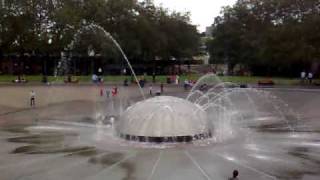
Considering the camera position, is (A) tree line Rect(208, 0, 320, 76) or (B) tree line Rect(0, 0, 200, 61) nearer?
(A) tree line Rect(208, 0, 320, 76)

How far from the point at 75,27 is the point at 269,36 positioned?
990 inches

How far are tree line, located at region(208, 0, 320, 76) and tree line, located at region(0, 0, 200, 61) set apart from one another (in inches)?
476

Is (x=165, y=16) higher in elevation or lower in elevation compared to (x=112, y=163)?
Answer: higher

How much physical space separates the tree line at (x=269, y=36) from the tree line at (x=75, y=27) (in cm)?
1208

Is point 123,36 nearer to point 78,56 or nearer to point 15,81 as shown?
point 78,56

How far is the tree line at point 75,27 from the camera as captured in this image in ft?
230

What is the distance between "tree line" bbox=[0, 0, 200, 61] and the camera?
70062 millimetres

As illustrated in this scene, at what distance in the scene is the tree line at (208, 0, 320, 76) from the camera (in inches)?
2190

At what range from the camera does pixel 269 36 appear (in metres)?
61.2

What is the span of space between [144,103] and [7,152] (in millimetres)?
5907

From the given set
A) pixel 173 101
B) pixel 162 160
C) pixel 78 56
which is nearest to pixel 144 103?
pixel 173 101

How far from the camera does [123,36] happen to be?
236 ft

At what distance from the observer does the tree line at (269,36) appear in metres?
55.6

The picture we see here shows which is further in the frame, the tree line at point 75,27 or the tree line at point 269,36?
the tree line at point 75,27
